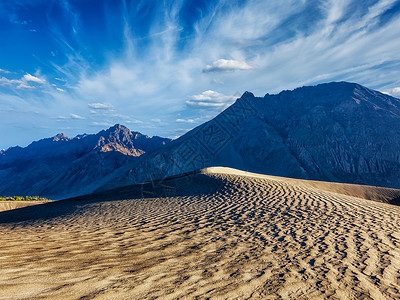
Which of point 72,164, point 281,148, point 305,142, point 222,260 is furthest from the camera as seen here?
point 72,164

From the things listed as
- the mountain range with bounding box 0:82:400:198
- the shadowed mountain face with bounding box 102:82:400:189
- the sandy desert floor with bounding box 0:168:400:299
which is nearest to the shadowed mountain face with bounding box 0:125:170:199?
the mountain range with bounding box 0:82:400:198

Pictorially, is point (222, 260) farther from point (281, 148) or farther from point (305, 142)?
point (305, 142)

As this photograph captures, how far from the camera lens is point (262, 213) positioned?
25.9 feet

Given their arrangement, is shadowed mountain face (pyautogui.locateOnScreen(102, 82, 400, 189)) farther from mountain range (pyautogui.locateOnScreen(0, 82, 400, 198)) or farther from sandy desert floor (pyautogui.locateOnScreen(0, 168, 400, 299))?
sandy desert floor (pyautogui.locateOnScreen(0, 168, 400, 299))

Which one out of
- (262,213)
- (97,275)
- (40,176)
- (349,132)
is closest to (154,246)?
(97,275)

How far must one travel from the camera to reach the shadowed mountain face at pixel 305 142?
60.8m

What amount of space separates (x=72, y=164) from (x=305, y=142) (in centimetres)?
8725

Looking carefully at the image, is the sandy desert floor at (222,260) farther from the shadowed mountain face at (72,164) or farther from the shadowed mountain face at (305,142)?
the shadowed mountain face at (72,164)

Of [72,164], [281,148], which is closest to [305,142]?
[281,148]

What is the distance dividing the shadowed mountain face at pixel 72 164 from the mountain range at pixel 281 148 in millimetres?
466

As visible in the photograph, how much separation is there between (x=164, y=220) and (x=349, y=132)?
77.6m

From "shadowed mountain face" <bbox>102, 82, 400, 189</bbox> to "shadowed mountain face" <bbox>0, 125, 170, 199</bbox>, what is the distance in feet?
59.3

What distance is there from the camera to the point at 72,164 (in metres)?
88.7

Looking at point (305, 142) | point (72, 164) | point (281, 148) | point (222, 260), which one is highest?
point (72, 164)
